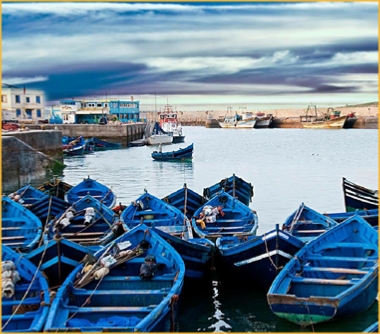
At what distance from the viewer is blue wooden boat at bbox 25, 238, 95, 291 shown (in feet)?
31.9

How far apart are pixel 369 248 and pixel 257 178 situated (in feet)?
73.3

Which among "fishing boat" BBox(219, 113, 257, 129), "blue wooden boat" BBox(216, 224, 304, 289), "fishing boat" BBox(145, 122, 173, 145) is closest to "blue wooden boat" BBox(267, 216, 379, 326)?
"blue wooden boat" BBox(216, 224, 304, 289)

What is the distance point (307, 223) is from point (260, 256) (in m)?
3.69

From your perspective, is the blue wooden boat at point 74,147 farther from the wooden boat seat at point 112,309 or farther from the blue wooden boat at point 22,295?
the wooden boat seat at point 112,309

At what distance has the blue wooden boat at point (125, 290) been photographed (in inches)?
304

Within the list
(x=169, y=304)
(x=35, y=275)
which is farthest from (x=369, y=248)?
(x=35, y=275)

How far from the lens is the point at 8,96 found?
6156 cm

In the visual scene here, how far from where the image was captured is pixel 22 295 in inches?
346

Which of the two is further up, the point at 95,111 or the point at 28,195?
the point at 95,111

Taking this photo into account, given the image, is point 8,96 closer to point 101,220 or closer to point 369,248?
point 101,220

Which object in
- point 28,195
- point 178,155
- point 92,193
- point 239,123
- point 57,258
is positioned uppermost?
point 57,258

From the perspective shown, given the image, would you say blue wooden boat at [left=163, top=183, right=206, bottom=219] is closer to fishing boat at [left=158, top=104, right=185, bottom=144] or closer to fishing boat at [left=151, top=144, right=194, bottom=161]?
fishing boat at [left=151, top=144, right=194, bottom=161]

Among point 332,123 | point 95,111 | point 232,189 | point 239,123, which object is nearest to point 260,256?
point 232,189

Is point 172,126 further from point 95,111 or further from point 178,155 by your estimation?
point 178,155
